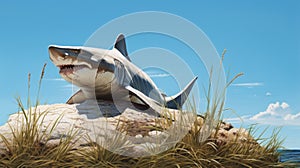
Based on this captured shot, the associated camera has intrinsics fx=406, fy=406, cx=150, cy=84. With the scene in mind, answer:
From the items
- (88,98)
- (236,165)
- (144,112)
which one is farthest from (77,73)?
(236,165)

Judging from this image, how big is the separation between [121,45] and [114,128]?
80.1 inches

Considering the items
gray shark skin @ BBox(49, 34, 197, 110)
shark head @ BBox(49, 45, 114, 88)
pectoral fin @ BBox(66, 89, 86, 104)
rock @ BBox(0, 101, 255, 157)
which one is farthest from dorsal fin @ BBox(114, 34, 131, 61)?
rock @ BBox(0, 101, 255, 157)

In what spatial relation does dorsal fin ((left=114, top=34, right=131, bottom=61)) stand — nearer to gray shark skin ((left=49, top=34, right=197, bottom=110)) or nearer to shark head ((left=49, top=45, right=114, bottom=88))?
gray shark skin ((left=49, top=34, right=197, bottom=110))

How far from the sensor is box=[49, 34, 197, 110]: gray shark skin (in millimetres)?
5852

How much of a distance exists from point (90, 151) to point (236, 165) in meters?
1.87

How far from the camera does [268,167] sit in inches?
215

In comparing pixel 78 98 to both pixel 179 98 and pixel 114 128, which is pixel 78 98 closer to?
pixel 114 128

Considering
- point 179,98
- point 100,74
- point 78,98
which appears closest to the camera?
point 100,74

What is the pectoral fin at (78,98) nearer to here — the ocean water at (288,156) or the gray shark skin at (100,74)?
the gray shark skin at (100,74)

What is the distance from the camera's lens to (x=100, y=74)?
237 inches

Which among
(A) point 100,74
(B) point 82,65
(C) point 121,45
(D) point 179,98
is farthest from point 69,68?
(D) point 179,98

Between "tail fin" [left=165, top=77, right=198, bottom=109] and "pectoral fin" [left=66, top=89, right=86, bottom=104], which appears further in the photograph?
"tail fin" [left=165, top=77, right=198, bottom=109]

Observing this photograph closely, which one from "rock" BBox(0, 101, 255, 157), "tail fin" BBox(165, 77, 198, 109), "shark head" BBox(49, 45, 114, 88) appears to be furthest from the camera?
"tail fin" BBox(165, 77, 198, 109)

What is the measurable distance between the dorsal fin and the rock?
1203 millimetres
